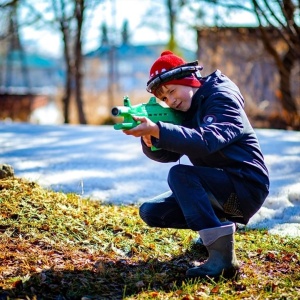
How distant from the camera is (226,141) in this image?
244 cm

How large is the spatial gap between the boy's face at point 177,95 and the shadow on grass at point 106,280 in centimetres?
81

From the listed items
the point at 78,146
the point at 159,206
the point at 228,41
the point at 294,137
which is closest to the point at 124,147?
the point at 78,146

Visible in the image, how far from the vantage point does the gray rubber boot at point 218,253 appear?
254cm

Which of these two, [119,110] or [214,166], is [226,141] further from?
[119,110]

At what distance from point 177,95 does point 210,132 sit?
378 mm

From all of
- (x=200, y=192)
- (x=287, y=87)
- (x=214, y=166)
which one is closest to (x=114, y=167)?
(x=214, y=166)

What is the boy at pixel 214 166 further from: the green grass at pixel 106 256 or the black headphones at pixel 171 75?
the green grass at pixel 106 256

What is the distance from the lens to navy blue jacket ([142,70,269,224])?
2387 millimetres

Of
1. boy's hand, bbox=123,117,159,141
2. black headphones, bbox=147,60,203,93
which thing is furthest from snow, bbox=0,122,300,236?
boy's hand, bbox=123,117,159,141

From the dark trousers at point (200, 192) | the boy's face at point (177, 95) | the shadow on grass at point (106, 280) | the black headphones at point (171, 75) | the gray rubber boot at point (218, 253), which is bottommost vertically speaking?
the shadow on grass at point (106, 280)

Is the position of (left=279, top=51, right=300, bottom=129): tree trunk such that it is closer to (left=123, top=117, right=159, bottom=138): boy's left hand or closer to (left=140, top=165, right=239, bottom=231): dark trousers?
(left=140, top=165, right=239, bottom=231): dark trousers

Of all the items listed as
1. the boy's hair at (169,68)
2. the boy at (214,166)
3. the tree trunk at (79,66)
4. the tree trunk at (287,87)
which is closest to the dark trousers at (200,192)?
the boy at (214,166)

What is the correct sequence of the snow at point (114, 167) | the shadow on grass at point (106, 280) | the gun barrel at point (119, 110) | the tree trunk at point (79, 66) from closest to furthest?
the gun barrel at point (119, 110) < the shadow on grass at point (106, 280) < the snow at point (114, 167) < the tree trunk at point (79, 66)

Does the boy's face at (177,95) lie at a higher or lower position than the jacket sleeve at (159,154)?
higher
